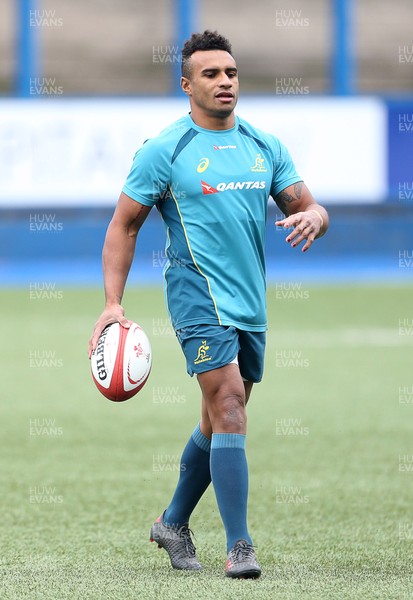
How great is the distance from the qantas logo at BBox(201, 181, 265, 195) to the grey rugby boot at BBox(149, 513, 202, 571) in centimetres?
142

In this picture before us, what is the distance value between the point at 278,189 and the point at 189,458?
119cm

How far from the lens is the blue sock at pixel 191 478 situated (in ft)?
18.0

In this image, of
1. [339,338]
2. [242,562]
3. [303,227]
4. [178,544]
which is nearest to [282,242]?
[339,338]

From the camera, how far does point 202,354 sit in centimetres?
514

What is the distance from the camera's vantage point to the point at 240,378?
5.18 m

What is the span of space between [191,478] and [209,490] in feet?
5.78

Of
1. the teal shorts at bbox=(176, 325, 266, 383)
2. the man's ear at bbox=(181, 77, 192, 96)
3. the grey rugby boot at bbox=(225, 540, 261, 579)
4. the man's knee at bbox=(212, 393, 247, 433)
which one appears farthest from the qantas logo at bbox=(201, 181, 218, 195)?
the grey rugby boot at bbox=(225, 540, 261, 579)

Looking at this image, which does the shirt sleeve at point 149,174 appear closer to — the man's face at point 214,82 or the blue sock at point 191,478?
the man's face at point 214,82

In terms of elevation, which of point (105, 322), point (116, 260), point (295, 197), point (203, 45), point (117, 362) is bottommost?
point (117, 362)

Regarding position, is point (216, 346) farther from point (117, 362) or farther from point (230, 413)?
point (117, 362)

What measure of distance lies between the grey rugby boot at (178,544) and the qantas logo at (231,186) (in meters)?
1.42

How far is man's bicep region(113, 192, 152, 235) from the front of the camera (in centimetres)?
527

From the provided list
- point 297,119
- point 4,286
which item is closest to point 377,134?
point 297,119

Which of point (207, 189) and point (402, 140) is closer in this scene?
point (207, 189)
